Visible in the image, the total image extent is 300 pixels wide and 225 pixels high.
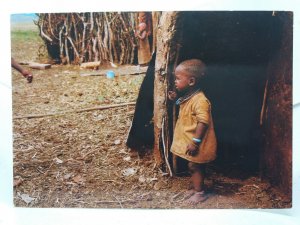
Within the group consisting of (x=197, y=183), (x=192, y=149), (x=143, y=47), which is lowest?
(x=197, y=183)

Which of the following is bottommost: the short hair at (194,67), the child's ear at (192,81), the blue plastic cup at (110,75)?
the child's ear at (192,81)

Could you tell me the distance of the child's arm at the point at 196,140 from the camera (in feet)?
4.78

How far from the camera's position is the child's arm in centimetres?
146

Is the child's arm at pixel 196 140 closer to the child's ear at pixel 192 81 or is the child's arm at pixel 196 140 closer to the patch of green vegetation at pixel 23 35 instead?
the child's ear at pixel 192 81

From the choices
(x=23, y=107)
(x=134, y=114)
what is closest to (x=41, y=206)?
(x=23, y=107)

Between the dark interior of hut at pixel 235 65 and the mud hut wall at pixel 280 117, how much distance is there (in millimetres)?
26

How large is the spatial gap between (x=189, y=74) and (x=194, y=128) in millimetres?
207

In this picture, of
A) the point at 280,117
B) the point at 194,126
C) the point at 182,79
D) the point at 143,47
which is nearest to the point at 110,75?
the point at 143,47

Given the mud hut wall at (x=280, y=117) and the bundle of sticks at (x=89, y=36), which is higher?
the bundle of sticks at (x=89, y=36)

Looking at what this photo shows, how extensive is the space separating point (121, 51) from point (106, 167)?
46 cm

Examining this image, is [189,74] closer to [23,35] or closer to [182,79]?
[182,79]

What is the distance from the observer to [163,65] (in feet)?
4.81

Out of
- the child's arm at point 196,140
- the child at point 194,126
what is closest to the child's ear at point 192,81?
the child at point 194,126
